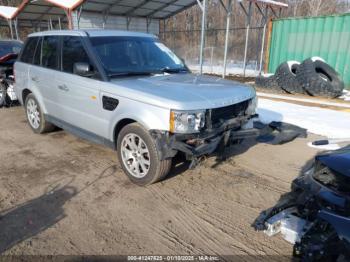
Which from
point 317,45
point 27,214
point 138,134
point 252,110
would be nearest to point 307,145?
point 252,110

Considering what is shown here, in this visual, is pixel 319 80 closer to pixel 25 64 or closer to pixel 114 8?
pixel 25 64

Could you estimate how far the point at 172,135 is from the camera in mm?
3412

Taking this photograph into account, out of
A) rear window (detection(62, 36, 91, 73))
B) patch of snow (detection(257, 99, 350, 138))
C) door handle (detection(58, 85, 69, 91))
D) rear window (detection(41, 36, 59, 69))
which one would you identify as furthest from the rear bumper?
patch of snow (detection(257, 99, 350, 138))

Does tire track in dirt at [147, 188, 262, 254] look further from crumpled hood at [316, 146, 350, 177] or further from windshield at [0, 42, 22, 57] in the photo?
windshield at [0, 42, 22, 57]

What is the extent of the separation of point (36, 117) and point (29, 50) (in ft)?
4.30

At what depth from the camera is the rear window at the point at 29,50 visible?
5.73m

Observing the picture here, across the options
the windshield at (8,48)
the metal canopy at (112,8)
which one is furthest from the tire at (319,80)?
the windshield at (8,48)

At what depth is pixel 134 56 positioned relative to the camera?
15.2 feet

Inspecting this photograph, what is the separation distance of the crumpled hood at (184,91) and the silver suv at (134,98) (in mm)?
11

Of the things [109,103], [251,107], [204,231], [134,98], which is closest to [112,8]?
[109,103]

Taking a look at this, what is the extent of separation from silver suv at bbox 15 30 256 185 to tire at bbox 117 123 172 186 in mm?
12

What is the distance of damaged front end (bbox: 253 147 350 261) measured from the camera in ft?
6.73

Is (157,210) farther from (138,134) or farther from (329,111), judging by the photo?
(329,111)

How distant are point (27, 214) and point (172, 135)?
71.3 inches
